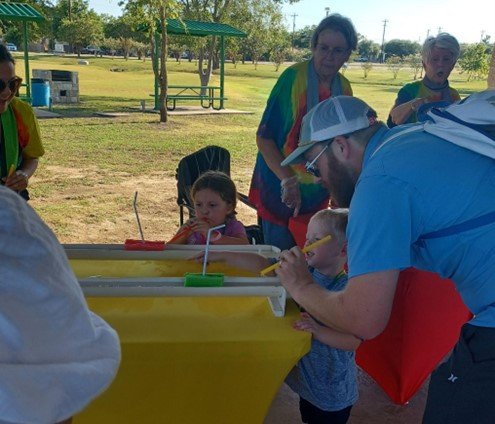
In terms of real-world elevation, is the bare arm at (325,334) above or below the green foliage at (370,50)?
below

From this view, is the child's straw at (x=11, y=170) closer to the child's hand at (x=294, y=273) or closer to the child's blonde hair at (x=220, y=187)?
the child's blonde hair at (x=220, y=187)

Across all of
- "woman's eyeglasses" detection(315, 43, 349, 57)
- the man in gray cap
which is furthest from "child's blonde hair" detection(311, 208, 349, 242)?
"woman's eyeglasses" detection(315, 43, 349, 57)

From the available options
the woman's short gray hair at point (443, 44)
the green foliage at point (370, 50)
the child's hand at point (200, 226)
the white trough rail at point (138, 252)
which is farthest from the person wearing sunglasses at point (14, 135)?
the green foliage at point (370, 50)

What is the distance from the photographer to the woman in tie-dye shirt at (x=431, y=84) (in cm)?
335

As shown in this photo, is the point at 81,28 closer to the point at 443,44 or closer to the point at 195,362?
the point at 443,44

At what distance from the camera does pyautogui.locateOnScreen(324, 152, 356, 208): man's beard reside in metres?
1.48

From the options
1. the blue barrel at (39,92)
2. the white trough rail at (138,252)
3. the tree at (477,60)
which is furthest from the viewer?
the tree at (477,60)

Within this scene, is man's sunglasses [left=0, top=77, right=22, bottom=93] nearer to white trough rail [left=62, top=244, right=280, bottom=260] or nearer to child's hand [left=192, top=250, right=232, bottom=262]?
white trough rail [left=62, top=244, right=280, bottom=260]

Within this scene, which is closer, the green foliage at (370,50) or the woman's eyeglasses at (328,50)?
the woman's eyeglasses at (328,50)

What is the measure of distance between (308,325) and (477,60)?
36.5 metres

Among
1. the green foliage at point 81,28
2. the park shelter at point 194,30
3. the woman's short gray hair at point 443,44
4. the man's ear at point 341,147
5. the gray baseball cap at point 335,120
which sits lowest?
the man's ear at point 341,147

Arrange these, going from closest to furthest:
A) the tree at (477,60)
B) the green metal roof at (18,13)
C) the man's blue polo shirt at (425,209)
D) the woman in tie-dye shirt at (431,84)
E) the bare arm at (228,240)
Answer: the man's blue polo shirt at (425,209) < the bare arm at (228,240) < the woman in tie-dye shirt at (431,84) < the green metal roof at (18,13) < the tree at (477,60)

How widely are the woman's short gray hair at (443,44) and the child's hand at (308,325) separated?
2427 millimetres

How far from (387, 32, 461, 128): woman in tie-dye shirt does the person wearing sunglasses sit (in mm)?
2149
